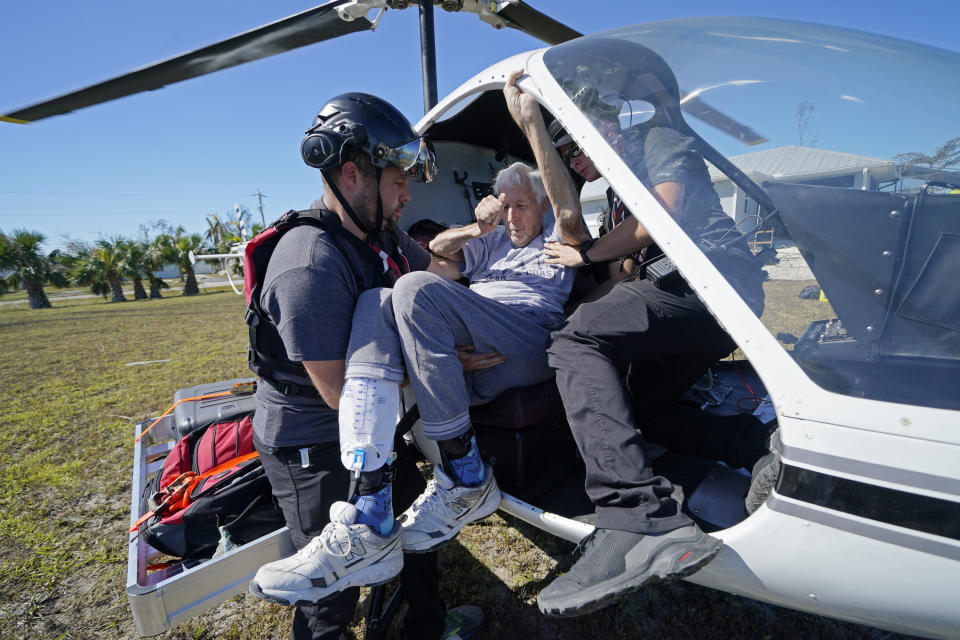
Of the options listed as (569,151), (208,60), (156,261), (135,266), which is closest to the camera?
(569,151)

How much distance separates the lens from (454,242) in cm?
238

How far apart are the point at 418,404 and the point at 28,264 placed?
108 ft

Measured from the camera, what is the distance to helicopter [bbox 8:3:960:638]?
3.15 feet

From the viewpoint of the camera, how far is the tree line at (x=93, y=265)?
23531 mm

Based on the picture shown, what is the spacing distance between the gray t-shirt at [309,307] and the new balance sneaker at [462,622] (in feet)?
3.01

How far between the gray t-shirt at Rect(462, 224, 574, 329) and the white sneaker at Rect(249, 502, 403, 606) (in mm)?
997

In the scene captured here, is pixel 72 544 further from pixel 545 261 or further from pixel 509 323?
pixel 545 261

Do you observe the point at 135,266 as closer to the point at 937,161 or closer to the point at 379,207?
the point at 379,207

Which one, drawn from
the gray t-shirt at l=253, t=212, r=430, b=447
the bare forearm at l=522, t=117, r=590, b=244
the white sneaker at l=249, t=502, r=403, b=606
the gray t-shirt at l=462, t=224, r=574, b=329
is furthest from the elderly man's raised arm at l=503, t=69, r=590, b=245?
the white sneaker at l=249, t=502, r=403, b=606

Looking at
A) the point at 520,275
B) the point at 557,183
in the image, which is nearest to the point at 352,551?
the point at 520,275

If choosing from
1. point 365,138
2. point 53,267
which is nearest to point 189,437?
point 365,138

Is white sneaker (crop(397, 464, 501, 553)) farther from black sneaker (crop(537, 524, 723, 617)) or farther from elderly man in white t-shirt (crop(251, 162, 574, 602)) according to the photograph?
black sneaker (crop(537, 524, 723, 617))

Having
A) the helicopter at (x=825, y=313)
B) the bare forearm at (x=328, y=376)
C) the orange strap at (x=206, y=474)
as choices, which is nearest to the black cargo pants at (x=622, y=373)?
the helicopter at (x=825, y=313)

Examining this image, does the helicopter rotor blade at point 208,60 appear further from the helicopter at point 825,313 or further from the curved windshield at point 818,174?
the curved windshield at point 818,174
